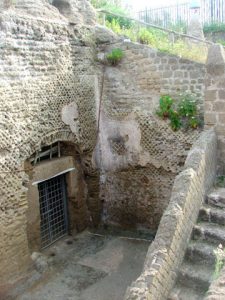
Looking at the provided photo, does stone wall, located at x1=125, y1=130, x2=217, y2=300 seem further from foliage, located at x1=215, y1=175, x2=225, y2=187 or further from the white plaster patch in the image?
the white plaster patch

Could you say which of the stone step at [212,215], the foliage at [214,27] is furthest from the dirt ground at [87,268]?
the foliage at [214,27]

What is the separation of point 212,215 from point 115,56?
4.93m

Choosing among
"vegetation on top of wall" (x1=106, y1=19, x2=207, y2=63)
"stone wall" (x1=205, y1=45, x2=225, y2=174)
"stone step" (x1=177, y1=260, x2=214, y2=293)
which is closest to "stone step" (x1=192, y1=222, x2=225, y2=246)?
"stone step" (x1=177, y1=260, x2=214, y2=293)

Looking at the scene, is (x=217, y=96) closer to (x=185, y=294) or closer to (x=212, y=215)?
(x=212, y=215)

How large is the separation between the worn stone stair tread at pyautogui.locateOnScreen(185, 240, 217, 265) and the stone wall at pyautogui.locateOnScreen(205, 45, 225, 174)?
1.89 m

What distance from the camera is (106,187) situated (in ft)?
34.8

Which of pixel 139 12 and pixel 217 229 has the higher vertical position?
pixel 139 12

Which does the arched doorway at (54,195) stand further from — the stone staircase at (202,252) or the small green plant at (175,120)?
the stone staircase at (202,252)

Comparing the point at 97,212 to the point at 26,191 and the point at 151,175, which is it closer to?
the point at 151,175

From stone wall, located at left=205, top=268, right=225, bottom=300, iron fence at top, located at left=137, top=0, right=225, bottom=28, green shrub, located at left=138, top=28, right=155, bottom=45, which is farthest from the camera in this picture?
iron fence at top, located at left=137, top=0, right=225, bottom=28

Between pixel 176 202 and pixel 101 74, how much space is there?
530 cm

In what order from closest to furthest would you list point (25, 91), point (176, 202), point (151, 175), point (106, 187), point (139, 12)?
point (176, 202)
point (25, 91)
point (151, 175)
point (106, 187)
point (139, 12)

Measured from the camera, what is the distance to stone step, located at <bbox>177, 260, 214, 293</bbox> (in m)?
5.20

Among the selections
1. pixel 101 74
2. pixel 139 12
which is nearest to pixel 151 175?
pixel 101 74
